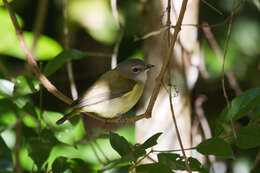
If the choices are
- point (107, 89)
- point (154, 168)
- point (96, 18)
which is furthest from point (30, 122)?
point (96, 18)

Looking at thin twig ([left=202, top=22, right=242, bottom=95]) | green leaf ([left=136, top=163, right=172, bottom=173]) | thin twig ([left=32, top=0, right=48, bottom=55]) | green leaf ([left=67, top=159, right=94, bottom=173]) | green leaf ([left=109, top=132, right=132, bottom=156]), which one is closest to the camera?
green leaf ([left=136, top=163, right=172, bottom=173])

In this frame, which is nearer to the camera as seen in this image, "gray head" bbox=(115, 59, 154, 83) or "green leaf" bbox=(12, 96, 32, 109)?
"green leaf" bbox=(12, 96, 32, 109)

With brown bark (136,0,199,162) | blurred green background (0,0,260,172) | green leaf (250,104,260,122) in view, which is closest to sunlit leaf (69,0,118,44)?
blurred green background (0,0,260,172)

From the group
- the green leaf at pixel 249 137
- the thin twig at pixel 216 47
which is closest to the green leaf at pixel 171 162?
the green leaf at pixel 249 137

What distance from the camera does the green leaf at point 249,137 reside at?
1714mm

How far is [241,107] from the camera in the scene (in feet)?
6.45

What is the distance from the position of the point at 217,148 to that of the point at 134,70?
2.00 m

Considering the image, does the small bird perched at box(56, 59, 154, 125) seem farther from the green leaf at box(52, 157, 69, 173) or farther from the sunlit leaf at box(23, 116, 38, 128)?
the green leaf at box(52, 157, 69, 173)

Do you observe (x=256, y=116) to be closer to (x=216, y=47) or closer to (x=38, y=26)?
(x=38, y=26)

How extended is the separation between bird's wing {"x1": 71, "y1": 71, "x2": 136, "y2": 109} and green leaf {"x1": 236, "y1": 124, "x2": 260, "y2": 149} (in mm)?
1231

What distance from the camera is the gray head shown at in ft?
11.0

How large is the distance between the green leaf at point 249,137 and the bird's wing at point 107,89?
123cm

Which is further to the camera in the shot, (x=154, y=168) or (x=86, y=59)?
(x=86, y=59)

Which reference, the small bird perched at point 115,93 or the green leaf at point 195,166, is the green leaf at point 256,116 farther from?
the small bird perched at point 115,93
